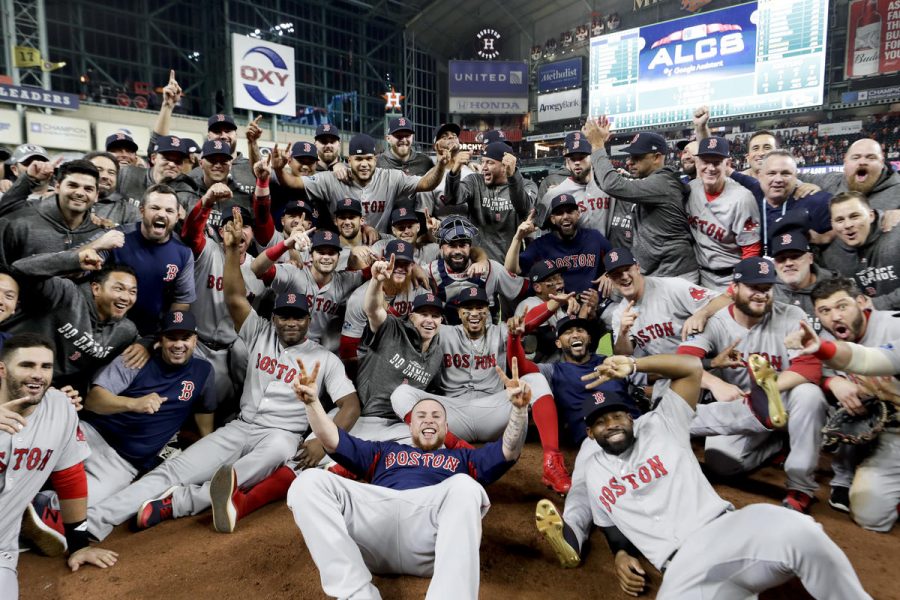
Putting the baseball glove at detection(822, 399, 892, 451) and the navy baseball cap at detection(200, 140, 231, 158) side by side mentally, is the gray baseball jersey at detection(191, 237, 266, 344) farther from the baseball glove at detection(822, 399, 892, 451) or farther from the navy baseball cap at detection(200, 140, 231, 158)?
the baseball glove at detection(822, 399, 892, 451)

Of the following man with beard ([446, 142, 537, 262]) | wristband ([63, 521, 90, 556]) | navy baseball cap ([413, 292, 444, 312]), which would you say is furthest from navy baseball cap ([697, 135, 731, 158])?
wristband ([63, 521, 90, 556])

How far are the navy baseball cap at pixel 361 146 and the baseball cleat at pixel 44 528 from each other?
4.34m

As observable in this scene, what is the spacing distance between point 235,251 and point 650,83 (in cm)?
2021

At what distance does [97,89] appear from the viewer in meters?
19.4

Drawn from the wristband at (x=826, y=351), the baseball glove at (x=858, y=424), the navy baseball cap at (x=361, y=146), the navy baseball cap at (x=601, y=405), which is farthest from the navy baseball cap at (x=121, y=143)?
the baseball glove at (x=858, y=424)

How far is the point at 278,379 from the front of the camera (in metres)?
4.89

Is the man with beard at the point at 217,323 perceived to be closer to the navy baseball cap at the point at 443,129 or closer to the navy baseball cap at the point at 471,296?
the navy baseball cap at the point at 471,296

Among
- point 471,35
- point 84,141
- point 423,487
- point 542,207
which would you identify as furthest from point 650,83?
point 423,487

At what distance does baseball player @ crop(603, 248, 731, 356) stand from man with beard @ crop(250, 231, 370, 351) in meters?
2.49

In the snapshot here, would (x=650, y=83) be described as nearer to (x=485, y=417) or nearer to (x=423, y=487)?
(x=485, y=417)

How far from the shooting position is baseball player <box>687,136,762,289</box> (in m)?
5.38

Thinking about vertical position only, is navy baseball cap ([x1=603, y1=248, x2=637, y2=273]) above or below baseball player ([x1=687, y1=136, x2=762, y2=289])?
below

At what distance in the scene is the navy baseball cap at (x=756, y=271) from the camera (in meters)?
4.25

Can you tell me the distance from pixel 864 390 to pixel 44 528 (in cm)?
Result: 549
